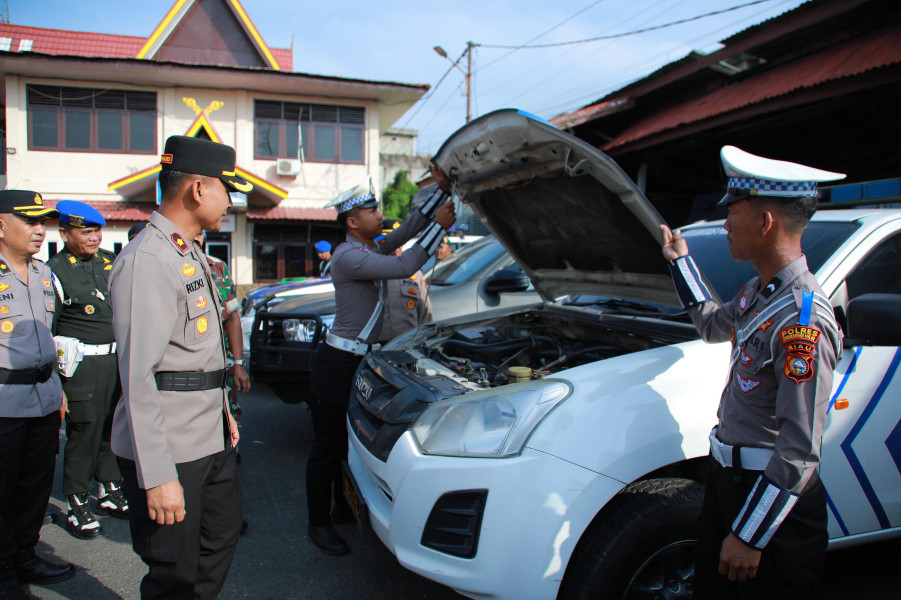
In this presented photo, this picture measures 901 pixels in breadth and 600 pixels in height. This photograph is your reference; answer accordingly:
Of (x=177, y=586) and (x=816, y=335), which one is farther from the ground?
(x=816, y=335)

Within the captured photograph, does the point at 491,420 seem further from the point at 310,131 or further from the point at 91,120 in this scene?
the point at 91,120

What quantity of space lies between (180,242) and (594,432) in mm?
1557

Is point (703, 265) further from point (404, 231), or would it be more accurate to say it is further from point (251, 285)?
point (251, 285)

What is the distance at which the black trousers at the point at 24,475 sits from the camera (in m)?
2.63

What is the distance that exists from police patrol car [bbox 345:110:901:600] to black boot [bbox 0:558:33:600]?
1.60 meters

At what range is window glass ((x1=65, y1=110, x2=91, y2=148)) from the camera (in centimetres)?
1603

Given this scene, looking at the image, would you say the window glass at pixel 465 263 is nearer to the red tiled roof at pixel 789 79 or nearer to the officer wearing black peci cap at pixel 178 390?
the officer wearing black peci cap at pixel 178 390

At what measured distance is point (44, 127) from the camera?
52.2ft

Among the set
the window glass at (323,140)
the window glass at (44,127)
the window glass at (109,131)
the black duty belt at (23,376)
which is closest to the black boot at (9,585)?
the black duty belt at (23,376)

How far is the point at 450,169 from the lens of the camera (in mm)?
3119

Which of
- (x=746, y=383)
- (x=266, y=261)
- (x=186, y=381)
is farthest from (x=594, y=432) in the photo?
(x=266, y=261)

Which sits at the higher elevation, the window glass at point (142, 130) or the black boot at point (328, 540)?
the window glass at point (142, 130)

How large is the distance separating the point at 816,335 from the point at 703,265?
146cm

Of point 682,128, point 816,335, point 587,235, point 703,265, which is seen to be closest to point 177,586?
point 816,335
